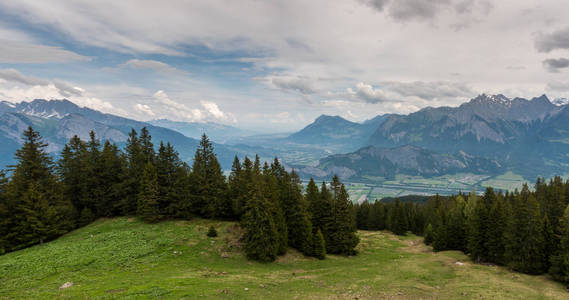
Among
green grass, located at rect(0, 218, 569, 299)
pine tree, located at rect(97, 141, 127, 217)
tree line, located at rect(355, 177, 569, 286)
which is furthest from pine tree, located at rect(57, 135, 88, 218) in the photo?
A: tree line, located at rect(355, 177, 569, 286)

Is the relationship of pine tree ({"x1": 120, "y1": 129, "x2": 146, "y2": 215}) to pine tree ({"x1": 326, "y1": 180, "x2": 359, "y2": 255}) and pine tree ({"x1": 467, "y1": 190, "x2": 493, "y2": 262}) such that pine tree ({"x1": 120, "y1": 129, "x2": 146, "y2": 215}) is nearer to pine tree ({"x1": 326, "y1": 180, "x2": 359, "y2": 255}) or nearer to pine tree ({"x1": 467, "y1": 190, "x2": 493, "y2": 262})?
pine tree ({"x1": 326, "y1": 180, "x2": 359, "y2": 255})

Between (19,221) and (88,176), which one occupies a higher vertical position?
(88,176)

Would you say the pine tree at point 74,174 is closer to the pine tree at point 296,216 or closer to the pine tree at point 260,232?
the pine tree at point 260,232

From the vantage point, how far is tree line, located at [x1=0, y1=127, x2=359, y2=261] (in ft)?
141

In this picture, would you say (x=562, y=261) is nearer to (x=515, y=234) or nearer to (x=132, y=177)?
(x=515, y=234)

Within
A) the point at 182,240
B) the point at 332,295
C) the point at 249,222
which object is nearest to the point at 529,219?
the point at 332,295

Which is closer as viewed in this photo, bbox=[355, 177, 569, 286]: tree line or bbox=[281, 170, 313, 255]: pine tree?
bbox=[355, 177, 569, 286]: tree line

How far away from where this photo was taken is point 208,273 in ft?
104

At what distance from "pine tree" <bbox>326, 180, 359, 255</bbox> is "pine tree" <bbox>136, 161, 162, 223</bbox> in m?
34.5

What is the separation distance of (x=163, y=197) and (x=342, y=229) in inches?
1458

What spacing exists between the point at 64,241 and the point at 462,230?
256ft

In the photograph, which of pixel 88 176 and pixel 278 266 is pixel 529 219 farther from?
pixel 88 176

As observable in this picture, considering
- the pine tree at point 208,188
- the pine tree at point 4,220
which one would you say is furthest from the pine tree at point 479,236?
the pine tree at point 4,220

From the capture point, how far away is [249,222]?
41062 mm
